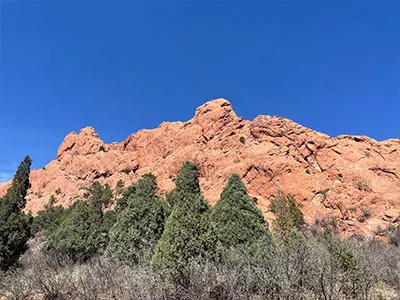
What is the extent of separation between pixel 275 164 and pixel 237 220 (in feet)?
107

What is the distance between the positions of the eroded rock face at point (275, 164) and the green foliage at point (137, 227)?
915 inches

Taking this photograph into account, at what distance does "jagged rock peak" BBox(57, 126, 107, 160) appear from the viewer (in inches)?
3029

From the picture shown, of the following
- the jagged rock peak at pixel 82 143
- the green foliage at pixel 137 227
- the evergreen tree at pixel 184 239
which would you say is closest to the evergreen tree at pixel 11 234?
the green foliage at pixel 137 227

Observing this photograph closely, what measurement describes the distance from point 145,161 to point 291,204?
37.9m

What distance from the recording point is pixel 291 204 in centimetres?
3177

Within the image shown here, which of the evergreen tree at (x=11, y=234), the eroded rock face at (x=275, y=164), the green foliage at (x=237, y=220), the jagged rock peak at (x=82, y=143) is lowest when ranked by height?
the evergreen tree at (x=11, y=234)

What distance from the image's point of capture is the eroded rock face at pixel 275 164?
36.2m

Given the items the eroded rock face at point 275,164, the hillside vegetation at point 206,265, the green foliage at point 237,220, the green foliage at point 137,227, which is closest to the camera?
the hillside vegetation at point 206,265

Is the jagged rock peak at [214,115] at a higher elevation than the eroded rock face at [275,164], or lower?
higher

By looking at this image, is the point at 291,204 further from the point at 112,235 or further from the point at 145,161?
the point at 145,161

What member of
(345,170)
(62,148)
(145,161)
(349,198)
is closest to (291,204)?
(349,198)

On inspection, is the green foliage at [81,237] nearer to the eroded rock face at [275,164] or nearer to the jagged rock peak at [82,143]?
Result: the eroded rock face at [275,164]

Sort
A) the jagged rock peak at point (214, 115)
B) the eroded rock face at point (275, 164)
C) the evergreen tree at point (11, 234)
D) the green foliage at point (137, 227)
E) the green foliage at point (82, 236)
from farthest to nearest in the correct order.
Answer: the jagged rock peak at point (214, 115)
the eroded rock face at point (275, 164)
the green foliage at point (82, 236)
the evergreen tree at point (11, 234)
the green foliage at point (137, 227)

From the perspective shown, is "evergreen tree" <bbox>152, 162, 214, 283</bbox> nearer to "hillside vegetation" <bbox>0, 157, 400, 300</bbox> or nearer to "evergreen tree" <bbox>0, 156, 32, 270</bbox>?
"hillside vegetation" <bbox>0, 157, 400, 300</bbox>
